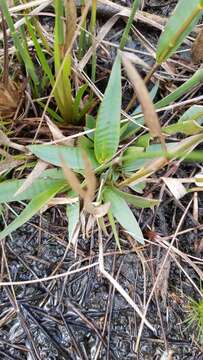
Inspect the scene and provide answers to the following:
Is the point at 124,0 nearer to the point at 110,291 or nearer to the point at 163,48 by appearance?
the point at 163,48

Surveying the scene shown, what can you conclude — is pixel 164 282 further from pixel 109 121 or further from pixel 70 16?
pixel 70 16

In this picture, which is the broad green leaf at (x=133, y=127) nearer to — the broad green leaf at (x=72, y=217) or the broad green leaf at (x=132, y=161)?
the broad green leaf at (x=132, y=161)

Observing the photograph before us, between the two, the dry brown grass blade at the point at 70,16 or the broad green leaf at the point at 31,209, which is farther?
the broad green leaf at the point at 31,209

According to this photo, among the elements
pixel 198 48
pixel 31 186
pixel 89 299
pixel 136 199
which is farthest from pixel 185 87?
pixel 89 299

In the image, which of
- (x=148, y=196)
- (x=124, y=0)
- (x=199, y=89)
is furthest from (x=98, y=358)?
(x=124, y=0)

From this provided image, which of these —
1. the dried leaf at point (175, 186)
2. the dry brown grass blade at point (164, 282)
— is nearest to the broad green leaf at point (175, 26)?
the dried leaf at point (175, 186)

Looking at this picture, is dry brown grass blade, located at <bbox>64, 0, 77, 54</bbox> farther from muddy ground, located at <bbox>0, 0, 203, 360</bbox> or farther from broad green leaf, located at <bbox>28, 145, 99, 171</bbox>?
muddy ground, located at <bbox>0, 0, 203, 360</bbox>
